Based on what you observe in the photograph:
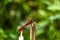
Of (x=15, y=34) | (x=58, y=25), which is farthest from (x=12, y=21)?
(x=58, y=25)

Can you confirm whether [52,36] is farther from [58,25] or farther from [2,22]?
[2,22]

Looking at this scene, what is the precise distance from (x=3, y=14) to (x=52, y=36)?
0.36 m

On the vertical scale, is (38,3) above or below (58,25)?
above

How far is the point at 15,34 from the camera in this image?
3.53 ft

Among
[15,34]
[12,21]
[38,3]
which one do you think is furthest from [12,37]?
[38,3]

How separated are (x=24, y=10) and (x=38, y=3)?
0.09 metres

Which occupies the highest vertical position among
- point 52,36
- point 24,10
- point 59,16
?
point 24,10

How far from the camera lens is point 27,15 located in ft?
3.96

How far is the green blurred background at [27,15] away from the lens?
3.45 feet

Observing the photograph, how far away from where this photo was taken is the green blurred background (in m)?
1.05

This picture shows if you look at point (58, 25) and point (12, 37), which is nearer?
point (12, 37)

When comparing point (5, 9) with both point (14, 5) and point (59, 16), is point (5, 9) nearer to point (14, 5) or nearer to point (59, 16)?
point (14, 5)

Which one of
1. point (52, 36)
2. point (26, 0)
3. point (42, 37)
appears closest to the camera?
point (52, 36)

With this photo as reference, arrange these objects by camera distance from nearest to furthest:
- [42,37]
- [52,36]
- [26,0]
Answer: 1. [52,36]
2. [42,37]
3. [26,0]
